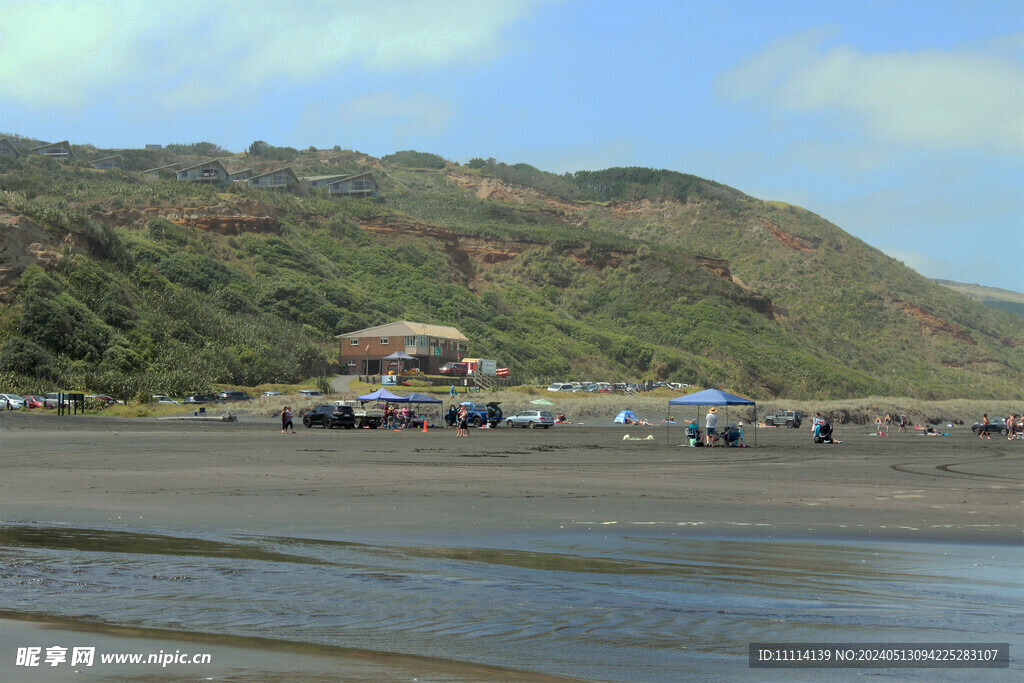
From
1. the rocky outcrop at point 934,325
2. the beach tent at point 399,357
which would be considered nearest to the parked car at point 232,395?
the beach tent at point 399,357

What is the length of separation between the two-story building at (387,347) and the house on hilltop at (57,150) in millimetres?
115855

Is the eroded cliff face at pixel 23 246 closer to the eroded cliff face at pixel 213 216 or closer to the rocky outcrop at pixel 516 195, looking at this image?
the eroded cliff face at pixel 213 216

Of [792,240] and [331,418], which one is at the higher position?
[792,240]

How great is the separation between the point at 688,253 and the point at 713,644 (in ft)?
417

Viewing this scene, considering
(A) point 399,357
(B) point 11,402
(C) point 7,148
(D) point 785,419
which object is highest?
(C) point 7,148

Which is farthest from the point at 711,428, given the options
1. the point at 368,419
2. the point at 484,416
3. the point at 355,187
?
the point at 355,187

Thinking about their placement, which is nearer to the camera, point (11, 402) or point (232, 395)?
point (11, 402)

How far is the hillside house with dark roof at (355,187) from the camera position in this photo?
155 meters

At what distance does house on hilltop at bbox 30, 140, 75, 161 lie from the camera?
171 meters

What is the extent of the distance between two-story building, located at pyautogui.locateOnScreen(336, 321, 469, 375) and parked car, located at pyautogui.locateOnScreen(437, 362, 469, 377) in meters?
3.12

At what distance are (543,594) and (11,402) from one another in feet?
162

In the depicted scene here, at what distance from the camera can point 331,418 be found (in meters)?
46.2

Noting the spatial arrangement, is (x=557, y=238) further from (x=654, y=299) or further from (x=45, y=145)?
(x=45, y=145)

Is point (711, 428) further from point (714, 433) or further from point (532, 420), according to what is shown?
point (532, 420)
